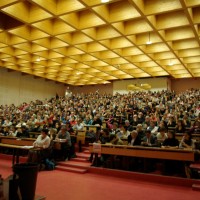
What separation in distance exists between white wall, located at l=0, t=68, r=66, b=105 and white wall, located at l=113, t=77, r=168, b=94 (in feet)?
21.5

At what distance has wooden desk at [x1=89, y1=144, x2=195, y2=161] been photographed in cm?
492

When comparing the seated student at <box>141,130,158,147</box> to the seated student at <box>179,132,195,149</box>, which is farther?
the seated student at <box>141,130,158,147</box>

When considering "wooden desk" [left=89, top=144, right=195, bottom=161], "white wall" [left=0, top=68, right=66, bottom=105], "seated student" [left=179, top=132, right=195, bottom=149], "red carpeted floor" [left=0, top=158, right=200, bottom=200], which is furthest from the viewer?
"white wall" [left=0, top=68, right=66, bottom=105]

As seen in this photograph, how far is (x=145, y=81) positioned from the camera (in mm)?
18328

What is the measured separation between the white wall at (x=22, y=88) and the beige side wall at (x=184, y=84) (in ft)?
37.3

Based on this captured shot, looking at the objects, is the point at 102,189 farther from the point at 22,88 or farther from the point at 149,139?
the point at 22,88

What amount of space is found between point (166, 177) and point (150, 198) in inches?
47.4

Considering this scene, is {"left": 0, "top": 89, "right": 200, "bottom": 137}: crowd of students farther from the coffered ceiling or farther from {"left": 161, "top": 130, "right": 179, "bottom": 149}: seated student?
the coffered ceiling

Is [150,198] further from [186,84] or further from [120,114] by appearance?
[186,84]

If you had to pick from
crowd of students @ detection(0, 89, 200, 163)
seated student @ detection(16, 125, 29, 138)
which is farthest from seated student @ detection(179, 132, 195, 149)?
seated student @ detection(16, 125, 29, 138)

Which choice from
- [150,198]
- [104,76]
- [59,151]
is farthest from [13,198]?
[104,76]

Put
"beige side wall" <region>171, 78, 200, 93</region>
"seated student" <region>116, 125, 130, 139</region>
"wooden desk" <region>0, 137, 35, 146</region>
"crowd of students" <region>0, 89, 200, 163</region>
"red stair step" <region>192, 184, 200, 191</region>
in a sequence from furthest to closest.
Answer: "beige side wall" <region>171, 78, 200, 93</region>
"wooden desk" <region>0, 137, 35, 146</region>
"seated student" <region>116, 125, 130, 139</region>
"crowd of students" <region>0, 89, 200, 163</region>
"red stair step" <region>192, 184, 200, 191</region>

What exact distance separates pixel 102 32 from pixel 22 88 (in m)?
12.0

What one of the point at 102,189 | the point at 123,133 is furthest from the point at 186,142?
the point at 102,189
